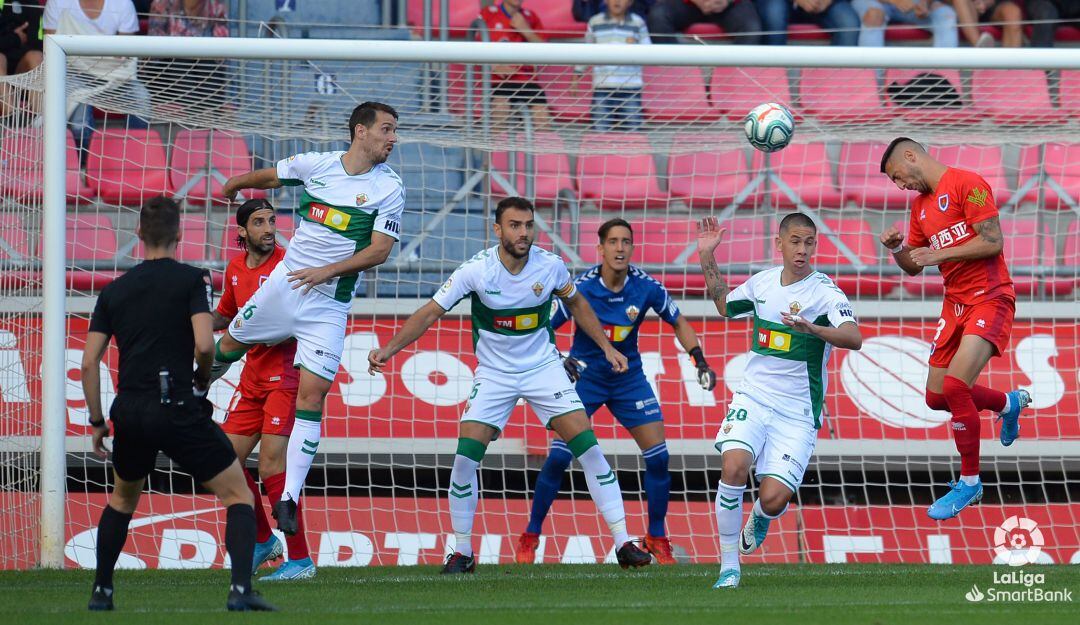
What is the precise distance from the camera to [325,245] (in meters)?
7.77

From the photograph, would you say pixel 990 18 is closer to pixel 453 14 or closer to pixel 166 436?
pixel 453 14

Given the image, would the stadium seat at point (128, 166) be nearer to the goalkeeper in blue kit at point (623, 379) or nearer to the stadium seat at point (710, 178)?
the goalkeeper in blue kit at point (623, 379)

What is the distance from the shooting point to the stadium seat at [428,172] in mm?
11336

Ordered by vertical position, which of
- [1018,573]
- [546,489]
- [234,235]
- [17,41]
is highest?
[17,41]

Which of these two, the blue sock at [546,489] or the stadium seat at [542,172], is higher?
the stadium seat at [542,172]

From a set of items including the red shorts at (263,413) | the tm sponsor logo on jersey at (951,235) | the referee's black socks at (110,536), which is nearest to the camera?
the referee's black socks at (110,536)

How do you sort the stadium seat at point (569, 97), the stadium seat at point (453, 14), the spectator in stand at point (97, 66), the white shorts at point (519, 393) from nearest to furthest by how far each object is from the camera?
the white shorts at point (519, 393) < the spectator in stand at point (97, 66) < the stadium seat at point (569, 97) < the stadium seat at point (453, 14)

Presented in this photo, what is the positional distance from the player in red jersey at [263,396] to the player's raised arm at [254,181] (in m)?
0.32

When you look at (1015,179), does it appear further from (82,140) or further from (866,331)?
(82,140)

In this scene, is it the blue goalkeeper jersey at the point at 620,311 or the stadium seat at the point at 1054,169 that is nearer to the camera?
the blue goalkeeper jersey at the point at 620,311

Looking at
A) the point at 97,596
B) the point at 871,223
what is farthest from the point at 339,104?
the point at 97,596

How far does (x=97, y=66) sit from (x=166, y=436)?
4.58 m

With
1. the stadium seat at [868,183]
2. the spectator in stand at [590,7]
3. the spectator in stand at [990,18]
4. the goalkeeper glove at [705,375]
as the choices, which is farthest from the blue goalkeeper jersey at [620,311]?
the spectator in stand at [990,18]

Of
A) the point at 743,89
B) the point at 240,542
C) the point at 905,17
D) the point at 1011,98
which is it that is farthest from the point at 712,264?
the point at 905,17
